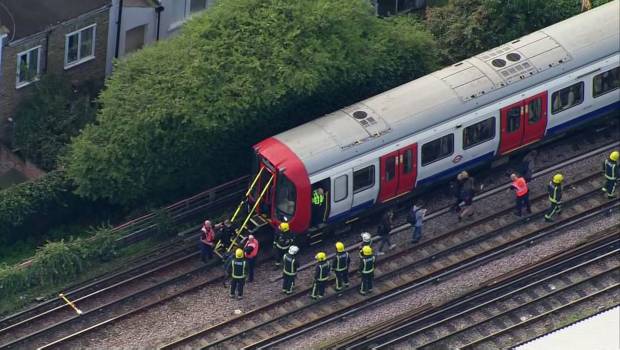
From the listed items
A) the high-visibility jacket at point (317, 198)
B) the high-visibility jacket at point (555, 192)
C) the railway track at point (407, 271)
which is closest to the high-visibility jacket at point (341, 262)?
the railway track at point (407, 271)

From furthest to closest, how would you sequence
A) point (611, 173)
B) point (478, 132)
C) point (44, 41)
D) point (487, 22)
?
point (487, 22), point (44, 41), point (611, 173), point (478, 132)

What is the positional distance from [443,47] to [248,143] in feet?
23.4

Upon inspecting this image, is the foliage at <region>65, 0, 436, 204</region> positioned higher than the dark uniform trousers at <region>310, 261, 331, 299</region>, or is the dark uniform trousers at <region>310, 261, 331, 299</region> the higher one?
the foliage at <region>65, 0, 436, 204</region>

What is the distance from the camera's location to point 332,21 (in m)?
50.3

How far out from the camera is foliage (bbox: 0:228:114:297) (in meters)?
48.9

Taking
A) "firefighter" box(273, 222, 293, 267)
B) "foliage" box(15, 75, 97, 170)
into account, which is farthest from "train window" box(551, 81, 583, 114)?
"foliage" box(15, 75, 97, 170)

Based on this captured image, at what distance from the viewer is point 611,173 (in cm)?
5059

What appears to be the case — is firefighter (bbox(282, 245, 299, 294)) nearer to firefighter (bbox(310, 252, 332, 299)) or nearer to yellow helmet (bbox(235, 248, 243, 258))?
firefighter (bbox(310, 252, 332, 299))

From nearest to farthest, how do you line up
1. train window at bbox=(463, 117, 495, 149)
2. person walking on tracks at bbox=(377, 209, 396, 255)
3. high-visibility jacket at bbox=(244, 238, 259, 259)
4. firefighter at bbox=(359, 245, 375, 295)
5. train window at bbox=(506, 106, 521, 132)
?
firefighter at bbox=(359, 245, 375, 295) < high-visibility jacket at bbox=(244, 238, 259, 259) < person walking on tracks at bbox=(377, 209, 396, 255) < train window at bbox=(463, 117, 495, 149) < train window at bbox=(506, 106, 521, 132)

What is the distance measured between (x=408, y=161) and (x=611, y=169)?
574cm

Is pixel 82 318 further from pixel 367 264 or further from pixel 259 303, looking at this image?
pixel 367 264

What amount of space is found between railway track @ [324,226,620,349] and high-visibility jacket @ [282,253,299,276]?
2387 mm

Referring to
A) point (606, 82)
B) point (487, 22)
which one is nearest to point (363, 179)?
point (487, 22)

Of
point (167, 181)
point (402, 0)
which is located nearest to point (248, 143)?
point (167, 181)
